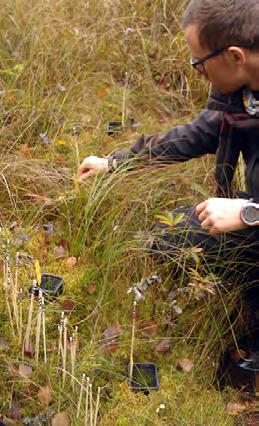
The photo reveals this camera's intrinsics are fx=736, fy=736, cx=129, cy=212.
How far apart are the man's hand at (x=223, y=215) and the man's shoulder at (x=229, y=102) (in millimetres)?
329

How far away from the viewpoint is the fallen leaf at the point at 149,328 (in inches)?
110

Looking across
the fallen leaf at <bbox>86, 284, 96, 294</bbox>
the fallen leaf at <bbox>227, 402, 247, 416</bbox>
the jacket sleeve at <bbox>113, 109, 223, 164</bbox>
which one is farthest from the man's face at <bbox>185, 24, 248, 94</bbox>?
the fallen leaf at <bbox>227, 402, 247, 416</bbox>

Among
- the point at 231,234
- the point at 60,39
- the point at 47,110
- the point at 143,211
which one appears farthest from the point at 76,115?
the point at 231,234

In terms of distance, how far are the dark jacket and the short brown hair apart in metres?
0.23

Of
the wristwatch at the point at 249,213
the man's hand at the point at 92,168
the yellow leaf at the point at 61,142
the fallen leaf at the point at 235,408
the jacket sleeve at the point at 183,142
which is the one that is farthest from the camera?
the yellow leaf at the point at 61,142

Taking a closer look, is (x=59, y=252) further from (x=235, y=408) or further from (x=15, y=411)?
(x=235, y=408)

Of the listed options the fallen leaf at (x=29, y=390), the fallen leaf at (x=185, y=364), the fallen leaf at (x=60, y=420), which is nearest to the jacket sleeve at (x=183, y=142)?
the fallen leaf at (x=185, y=364)

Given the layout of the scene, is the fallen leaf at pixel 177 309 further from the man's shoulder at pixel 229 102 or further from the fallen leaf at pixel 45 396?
the man's shoulder at pixel 229 102

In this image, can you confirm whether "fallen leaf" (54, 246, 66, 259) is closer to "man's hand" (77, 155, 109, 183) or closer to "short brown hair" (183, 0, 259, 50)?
"man's hand" (77, 155, 109, 183)

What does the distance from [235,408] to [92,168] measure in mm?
1142

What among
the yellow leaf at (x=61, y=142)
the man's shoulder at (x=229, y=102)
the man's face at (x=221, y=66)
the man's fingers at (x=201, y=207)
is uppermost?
the man's face at (x=221, y=66)

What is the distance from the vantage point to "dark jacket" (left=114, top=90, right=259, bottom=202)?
2627mm

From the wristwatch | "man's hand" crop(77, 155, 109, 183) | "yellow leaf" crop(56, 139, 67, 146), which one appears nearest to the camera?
the wristwatch

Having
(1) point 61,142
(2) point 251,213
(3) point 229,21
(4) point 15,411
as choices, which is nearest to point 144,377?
(4) point 15,411
